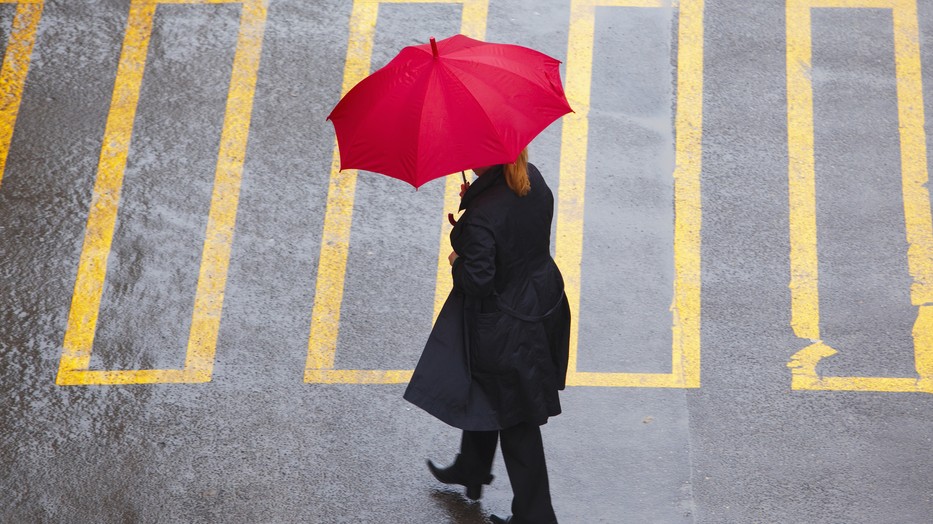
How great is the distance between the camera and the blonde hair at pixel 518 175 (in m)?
4.96

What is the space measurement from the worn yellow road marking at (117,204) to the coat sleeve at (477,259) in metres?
2.41

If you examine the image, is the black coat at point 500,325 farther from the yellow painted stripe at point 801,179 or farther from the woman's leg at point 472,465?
the yellow painted stripe at point 801,179

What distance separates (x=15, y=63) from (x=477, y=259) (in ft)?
16.1

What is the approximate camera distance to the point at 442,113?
480cm

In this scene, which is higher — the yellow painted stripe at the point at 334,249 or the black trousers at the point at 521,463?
the black trousers at the point at 521,463

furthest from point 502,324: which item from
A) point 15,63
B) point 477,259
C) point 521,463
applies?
point 15,63

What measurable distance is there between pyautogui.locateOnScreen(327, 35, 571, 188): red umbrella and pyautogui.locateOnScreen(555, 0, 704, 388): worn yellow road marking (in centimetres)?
229

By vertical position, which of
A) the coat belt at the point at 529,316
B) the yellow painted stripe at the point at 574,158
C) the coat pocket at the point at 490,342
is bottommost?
the yellow painted stripe at the point at 574,158

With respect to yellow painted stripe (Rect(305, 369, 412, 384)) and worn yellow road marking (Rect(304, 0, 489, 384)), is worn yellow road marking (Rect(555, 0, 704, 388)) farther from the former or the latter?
yellow painted stripe (Rect(305, 369, 412, 384))

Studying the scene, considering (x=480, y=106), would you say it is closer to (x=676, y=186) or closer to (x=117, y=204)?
(x=676, y=186)

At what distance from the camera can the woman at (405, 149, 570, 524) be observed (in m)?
5.04

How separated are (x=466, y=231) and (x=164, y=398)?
2595 mm

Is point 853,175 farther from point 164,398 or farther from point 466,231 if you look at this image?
point 164,398

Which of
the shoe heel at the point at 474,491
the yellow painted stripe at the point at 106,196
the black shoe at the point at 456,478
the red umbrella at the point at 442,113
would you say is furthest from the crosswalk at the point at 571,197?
the red umbrella at the point at 442,113
